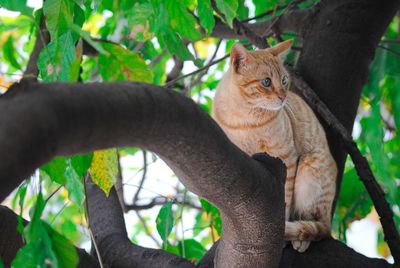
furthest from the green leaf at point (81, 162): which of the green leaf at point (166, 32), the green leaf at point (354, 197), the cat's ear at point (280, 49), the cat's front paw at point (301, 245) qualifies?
the green leaf at point (354, 197)

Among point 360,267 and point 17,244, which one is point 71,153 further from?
point 360,267

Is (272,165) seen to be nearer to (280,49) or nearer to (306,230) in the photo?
(306,230)

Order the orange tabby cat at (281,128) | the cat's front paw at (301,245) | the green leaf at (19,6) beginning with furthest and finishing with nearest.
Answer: the orange tabby cat at (281,128) → the cat's front paw at (301,245) → the green leaf at (19,6)

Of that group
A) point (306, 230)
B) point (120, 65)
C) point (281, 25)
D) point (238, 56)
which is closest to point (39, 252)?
point (120, 65)

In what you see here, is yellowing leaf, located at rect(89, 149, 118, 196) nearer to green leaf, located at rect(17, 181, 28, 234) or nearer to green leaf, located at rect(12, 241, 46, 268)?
green leaf, located at rect(17, 181, 28, 234)

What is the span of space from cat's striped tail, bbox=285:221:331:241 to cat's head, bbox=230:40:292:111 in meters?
0.48

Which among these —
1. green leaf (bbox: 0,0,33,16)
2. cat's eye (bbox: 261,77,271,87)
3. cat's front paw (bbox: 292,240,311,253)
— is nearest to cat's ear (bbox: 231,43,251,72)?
cat's eye (bbox: 261,77,271,87)

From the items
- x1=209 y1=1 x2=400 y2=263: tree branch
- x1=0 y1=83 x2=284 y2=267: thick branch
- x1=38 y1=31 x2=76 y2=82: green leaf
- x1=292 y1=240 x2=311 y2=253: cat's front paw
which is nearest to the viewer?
x1=0 y1=83 x2=284 y2=267: thick branch

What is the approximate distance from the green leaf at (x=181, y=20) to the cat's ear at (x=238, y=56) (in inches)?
27.6

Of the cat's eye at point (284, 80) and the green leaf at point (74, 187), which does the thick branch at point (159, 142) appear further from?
the cat's eye at point (284, 80)

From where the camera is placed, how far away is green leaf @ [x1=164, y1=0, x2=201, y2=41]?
166 centimetres

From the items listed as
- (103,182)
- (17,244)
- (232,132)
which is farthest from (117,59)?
(232,132)

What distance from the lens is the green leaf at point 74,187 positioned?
4.92ft

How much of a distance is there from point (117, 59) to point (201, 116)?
331 mm
